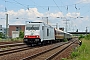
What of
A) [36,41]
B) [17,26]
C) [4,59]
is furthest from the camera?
[17,26]

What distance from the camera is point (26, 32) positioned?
109 ft

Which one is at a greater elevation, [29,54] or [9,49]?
[9,49]

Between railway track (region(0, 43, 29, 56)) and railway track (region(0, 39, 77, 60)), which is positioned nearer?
railway track (region(0, 39, 77, 60))

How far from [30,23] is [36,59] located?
16522 mm

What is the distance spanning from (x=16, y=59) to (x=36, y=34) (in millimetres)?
15675

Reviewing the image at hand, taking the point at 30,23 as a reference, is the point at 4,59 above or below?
below

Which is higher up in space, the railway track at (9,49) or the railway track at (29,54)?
the railway track at (9,49)

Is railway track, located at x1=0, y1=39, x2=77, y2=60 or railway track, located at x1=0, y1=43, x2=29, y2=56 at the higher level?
railway track, located at x1=0, y1=43, x2=29, y2=56

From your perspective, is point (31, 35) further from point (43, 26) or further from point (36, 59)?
point (36, 59)

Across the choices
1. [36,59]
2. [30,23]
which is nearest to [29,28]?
[30,23]

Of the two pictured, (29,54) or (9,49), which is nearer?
(29,54)

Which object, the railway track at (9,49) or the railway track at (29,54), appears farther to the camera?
the railway track at (9,49)

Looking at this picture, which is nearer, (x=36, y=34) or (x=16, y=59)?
(x=16, y=59)

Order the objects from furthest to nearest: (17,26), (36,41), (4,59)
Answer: (17,26) → (36,41) → (4,59)
